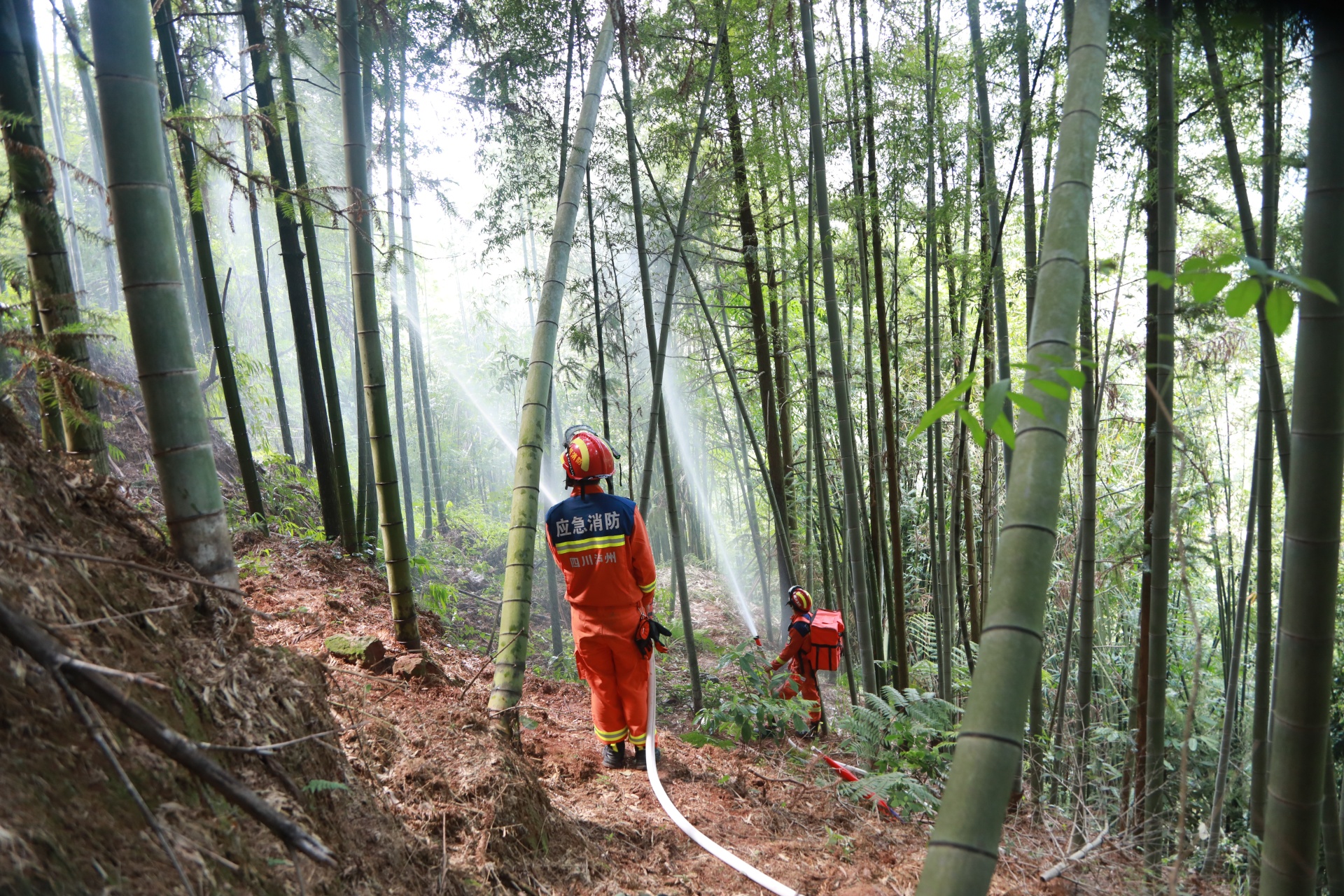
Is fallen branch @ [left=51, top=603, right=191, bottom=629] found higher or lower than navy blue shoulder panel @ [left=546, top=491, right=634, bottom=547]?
higher

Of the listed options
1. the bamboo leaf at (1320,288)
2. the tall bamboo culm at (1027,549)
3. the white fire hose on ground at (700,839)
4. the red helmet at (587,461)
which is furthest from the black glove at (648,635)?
the bamboo leaf at (1320,288)

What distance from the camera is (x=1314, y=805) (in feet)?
4.60

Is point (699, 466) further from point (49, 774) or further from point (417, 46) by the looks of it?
point (49, 774)

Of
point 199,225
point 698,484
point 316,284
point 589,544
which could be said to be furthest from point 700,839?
point 698,484

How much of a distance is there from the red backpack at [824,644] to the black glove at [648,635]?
1674 millimetres

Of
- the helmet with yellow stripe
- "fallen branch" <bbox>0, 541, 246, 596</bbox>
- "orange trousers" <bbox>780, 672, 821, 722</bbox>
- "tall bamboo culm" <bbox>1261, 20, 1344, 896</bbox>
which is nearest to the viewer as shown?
"fallen branch" <bbox>0, 541, 246, 596</bbox>

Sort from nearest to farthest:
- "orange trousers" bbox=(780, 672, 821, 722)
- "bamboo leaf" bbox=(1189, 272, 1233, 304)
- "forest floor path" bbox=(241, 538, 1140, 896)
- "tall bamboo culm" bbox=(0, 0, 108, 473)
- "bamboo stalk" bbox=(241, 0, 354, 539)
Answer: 1. "bamboo leaf" bbox=(1189, 272, 1233, 304)
2. "tall bamboo culm" bbox=(0, 0, 108, 473)
3. "forest floor path" bbox=(241, 538, 1140, 896)
4. "bamboo stalk" bbox=(241, 0, 354, 539)
5. "orange trousers" bbox=(780, 672, 821, 722)

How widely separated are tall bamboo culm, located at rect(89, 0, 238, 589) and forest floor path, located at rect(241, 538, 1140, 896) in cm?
42

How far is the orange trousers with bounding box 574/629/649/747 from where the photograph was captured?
3.18 m

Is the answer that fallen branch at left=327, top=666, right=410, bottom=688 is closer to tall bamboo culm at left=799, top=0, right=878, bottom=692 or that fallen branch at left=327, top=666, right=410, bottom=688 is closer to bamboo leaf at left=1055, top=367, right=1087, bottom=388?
tall bamboo culm at left=799, top=0, right=878, bottom=692

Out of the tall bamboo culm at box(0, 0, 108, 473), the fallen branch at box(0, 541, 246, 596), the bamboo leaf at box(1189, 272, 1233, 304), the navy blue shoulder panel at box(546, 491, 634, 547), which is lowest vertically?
the navy blue shoulder panel at box(546, 491, 634, 547)

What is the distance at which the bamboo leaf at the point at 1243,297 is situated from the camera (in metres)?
0.75

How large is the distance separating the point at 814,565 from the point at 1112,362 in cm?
446

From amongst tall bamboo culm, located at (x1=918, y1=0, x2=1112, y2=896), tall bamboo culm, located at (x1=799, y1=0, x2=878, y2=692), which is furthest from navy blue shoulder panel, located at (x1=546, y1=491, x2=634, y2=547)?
tall bamboo culm, located at (x1=918, y1=0, x2=1112, y2=896)
